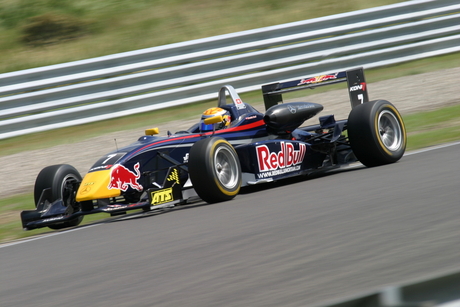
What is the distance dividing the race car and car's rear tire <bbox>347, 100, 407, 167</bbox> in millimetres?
11

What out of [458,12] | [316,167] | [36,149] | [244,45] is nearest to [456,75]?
[458,12]

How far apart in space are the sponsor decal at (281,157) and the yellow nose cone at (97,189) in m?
1.70

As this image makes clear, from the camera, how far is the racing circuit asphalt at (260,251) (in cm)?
354

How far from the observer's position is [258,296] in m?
3.39

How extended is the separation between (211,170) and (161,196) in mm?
591

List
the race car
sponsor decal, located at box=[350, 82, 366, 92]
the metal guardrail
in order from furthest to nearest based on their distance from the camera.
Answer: the metal guardrail, sponsor decal, located at box=[350, 82, 366, 92], the race car

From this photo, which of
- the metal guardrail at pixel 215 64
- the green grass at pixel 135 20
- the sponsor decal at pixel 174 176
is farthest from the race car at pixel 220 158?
the green grass at pixel 135 20

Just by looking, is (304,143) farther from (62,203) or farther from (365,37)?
(365,37)

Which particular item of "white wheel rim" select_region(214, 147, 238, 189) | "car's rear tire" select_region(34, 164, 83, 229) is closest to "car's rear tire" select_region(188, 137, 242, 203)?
"white wheel rim" select_region(214, 147, 238, 189)

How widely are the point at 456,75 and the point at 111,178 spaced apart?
874cm

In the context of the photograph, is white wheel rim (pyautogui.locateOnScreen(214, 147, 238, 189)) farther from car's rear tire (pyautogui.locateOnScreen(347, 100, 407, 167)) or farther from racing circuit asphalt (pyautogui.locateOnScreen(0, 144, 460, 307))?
car's rear tire (pyautogui.locateOnScreen(347, 100, 407, 167))

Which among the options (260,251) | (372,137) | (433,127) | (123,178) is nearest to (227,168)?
(123,178)

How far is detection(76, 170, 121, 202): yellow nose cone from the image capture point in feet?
21.8

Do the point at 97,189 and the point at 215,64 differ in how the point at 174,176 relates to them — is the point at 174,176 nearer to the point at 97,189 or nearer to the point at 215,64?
the point at 97,189
